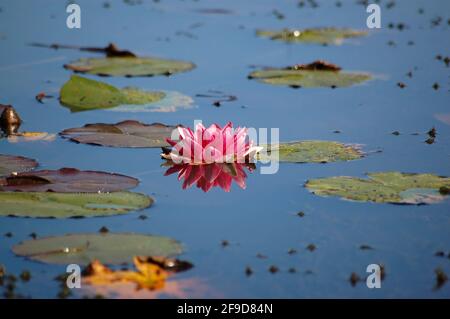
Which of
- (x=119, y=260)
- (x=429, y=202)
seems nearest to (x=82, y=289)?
(x=119, y=260)

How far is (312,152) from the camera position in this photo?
15.6ft

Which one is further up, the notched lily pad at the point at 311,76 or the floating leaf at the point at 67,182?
the notched lily pad at the point at 311,76

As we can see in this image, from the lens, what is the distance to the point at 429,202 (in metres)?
4.10

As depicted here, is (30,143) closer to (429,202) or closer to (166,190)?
(166,190)

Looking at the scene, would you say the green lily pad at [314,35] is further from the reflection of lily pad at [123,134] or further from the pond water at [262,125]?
the reflection of lily pad at [123,134]

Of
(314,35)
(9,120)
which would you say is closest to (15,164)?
(9,120)

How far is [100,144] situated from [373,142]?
4.75 ft

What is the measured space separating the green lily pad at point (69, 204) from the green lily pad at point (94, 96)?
1.73 m

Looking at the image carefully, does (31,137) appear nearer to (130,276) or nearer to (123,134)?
(123,134)

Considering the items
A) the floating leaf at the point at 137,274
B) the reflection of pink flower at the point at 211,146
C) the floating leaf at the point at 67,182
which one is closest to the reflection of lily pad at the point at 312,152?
the reflection of pink flower at the point at 211,146

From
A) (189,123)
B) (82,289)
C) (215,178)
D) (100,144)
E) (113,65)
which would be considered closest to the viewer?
(82,289)

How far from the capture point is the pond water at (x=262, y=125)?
346 centimetres

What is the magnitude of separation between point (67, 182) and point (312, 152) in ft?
4.17

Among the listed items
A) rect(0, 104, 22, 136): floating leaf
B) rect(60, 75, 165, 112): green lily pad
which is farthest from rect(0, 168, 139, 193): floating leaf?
rect(60, 75, 165, 112): green lily pad
